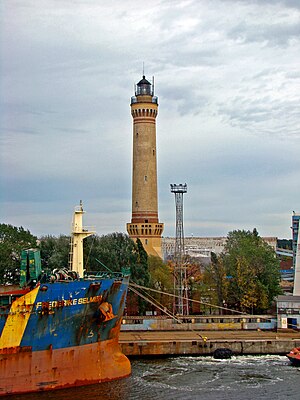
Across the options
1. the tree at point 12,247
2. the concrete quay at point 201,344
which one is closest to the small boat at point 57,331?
the concrete quay at point 201,344

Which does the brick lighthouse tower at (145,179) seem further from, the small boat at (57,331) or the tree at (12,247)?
the small boat at (57,331)

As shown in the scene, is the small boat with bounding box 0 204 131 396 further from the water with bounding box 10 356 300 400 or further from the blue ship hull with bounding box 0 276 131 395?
the water with bounding box 10 356 300 400

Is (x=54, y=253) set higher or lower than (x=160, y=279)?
higher

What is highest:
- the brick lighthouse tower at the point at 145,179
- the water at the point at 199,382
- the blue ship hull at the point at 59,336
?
the brick lighthouse tower at the point at 145,179

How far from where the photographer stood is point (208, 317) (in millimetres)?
59625

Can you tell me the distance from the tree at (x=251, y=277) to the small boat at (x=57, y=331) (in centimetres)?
2737

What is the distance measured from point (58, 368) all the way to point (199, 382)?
28.1 feet

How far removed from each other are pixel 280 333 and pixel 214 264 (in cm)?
1669

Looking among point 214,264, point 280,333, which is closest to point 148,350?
point 280,333

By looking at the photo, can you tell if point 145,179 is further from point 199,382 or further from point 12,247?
point 199,382

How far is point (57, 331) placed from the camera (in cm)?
3672

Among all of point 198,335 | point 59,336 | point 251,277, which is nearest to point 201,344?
point 198,335

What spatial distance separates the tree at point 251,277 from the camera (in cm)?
6525

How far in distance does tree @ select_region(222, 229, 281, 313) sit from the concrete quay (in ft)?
38.6
